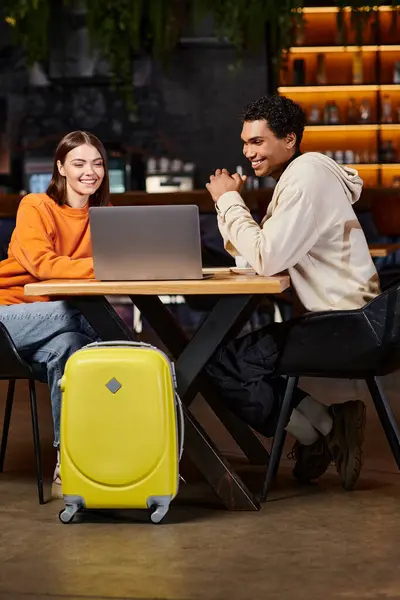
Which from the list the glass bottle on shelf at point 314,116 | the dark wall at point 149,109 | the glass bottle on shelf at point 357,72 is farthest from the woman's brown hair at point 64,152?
the dark wall at point 149,109

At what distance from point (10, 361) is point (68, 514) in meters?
0.54

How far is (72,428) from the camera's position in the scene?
312 cm

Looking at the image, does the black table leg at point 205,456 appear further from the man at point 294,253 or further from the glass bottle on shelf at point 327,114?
the glass bottle on shelf at point 327,114

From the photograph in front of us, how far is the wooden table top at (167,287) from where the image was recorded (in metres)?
3.08

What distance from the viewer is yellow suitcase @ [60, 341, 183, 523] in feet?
10.1

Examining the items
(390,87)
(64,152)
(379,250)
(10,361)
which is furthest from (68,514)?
(390,87)

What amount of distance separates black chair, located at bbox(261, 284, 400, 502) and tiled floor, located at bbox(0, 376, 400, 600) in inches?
9.0

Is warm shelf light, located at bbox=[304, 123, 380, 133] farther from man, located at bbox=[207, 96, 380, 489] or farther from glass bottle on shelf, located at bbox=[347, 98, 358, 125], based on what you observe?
man, located at bbox=[207, 96, 380, 489]

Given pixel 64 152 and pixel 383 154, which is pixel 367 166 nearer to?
pixel 383 154

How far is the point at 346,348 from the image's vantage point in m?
3.26

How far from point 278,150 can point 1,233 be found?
4748mm

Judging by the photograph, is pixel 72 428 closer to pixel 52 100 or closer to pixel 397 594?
pixel 397 594

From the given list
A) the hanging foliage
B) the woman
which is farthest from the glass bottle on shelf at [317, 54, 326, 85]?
the hanging foliage

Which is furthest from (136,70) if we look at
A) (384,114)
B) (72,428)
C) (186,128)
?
(72,428)
